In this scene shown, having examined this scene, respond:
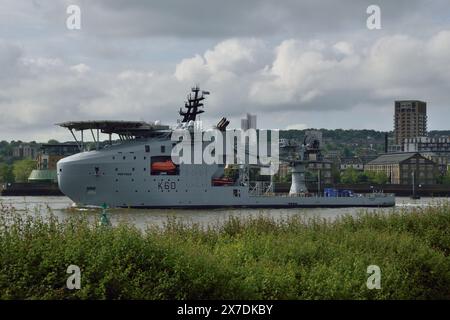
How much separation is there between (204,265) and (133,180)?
49845 millimetres

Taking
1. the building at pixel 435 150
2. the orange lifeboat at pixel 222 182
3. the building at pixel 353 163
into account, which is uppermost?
the building at pixel 435 150

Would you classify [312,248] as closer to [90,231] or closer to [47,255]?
[90,231]

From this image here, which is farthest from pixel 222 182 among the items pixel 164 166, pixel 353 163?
pixel 353 163

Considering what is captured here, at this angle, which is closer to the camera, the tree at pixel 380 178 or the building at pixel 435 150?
the tree at pixel 380 178

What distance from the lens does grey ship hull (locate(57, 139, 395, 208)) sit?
60250 mm

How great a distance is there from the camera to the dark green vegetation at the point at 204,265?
10.7 meters

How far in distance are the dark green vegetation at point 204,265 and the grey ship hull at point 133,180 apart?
44.3m

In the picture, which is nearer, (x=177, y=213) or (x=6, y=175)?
(x=177, y=213)

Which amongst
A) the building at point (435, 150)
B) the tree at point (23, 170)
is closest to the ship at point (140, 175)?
the tree at point (23, 170)

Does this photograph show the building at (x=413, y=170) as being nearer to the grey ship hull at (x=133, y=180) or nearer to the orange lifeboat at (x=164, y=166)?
the grey ship hull at (x=133, y=180)

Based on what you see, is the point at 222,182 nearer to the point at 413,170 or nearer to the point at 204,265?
the point at 204,265

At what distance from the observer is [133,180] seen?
200ft

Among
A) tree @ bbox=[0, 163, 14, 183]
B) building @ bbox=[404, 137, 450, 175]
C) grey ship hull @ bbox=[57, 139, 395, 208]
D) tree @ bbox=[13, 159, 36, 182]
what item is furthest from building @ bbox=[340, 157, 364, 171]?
grey ship hull @ bbox=[57, 139, 395, 208]

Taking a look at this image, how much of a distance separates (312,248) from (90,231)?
16.4 ft
